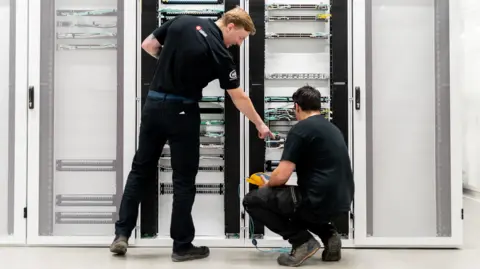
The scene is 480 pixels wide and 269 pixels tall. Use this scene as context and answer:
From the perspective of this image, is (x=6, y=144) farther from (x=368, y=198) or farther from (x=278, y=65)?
(x=368, y=198)

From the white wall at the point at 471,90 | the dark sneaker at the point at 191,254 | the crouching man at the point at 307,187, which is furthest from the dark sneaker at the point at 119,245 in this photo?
the white wall at the point at 471,90

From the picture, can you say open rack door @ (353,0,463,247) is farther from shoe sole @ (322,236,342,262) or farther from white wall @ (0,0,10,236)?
white wall @ (0,0,10,236)

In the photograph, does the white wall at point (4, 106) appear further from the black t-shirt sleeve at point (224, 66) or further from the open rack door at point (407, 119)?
the open rack door at point (407, 119)

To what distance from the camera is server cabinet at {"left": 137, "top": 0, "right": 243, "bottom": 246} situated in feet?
9.88

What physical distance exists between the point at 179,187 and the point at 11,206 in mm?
1403

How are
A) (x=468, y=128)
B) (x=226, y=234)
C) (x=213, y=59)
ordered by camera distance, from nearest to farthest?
(x=213, y=59) < (x=226, y=234) < (x=468, y=128)

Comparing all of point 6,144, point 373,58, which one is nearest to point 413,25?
point 373,58

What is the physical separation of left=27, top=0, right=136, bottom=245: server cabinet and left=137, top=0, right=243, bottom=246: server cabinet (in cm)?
24

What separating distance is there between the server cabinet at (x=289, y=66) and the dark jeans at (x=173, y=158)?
1.88 ft

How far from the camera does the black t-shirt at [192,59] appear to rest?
2.45 metres

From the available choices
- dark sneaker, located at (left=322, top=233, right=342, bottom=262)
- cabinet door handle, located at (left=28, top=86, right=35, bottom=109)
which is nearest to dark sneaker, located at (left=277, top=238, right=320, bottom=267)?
dark sneaker, located at (left=322, top=233, right=342, bottom=262)

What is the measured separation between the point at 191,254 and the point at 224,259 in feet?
0.70

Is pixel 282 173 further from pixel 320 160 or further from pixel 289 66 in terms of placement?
pixel 289 66

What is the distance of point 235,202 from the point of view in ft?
9.96
